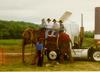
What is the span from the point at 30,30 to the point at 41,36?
2.72 ft

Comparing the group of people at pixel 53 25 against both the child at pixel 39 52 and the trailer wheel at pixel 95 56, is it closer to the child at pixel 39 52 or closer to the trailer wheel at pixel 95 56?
the child at pixel 39 52

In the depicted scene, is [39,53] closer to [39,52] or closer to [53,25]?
[39,52]

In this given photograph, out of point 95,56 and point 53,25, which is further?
point 95,56

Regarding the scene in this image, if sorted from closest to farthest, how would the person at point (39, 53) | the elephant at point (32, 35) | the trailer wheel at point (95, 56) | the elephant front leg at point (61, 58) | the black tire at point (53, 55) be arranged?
the person at point (39, 53), the elephant at point (32, 35), the elephant front leg at point (61, 58), the black tire at point (53, 55), the trailer wheel at point (95, 56)

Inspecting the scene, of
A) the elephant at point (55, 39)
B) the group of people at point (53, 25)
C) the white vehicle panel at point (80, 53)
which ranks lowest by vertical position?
the white vehicle panel at point (80, 53)

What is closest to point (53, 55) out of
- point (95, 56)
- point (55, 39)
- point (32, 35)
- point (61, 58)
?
point (61, 58)

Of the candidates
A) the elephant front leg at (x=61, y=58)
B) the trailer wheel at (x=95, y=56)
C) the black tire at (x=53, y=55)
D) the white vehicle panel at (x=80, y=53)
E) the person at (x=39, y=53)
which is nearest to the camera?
the person at (x=39, y=53)

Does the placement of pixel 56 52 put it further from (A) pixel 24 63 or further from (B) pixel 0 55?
(B) pixel 0 55

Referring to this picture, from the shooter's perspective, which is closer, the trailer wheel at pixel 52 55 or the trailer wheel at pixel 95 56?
the trailer wheel at pixel 52 55

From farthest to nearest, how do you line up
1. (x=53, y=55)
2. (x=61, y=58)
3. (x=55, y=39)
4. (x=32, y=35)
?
(x=53, y=55) → (x=55, y=39) → (x=61, y=58) → (x=32, y=35)

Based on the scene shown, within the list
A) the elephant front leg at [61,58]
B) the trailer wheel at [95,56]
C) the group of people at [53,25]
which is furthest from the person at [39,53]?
the trailer wheel at [95,56]

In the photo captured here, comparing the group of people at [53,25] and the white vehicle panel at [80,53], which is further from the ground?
the group of people at [53,25]

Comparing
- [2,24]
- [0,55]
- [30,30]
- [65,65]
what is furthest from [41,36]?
[2,24]

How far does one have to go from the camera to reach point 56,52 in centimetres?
3272
